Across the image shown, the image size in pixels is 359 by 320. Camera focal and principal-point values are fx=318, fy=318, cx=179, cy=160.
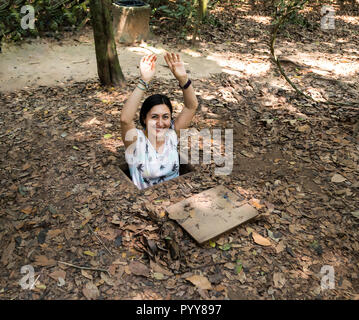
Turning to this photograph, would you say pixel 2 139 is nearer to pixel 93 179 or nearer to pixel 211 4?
pixel 93 179

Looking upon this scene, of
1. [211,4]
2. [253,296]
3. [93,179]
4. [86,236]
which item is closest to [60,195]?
[93,179]

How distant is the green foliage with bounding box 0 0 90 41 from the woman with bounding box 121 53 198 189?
6.59 m

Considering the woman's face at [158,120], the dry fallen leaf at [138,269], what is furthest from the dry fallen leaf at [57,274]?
the woman's face at [158,120]

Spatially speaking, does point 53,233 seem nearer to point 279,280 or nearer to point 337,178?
point 279,280

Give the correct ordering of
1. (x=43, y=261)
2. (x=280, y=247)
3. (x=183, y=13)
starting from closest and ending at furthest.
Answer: (x=43, y=261) < (x=280, y=247) < (x=183, y=13)

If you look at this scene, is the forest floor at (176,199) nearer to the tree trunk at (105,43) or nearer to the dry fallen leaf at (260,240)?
the dry fallen leaf at (260,240)

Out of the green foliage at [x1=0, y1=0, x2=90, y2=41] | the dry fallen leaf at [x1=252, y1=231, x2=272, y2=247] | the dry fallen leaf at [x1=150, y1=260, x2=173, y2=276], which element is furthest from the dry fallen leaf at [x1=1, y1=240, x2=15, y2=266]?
the green foliage at [x1=0, y1=0, x2=90, y2=41]

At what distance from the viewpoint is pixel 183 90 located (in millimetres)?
3373

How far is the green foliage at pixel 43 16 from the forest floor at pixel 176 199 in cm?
310

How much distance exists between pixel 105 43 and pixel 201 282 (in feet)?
14.7

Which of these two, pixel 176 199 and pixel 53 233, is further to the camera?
pixel 176 199

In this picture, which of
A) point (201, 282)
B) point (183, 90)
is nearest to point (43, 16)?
point (183, 90)

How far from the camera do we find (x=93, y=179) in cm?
368

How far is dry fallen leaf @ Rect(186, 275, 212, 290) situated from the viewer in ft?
8.31
